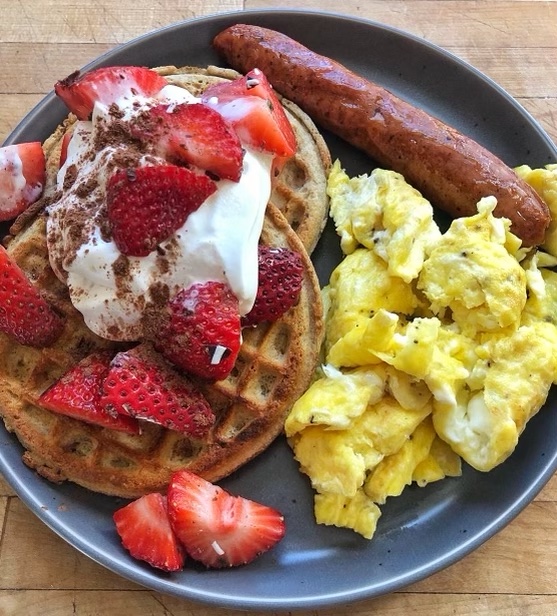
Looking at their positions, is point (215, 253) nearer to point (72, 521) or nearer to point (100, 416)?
point (100, 416)

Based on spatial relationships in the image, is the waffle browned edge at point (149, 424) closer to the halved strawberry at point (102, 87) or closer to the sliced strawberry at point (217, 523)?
the sliced strawberry at point (217, 523)

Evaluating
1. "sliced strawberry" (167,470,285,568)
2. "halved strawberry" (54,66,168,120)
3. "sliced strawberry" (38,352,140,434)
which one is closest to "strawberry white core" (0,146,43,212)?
"halved strawberry" (54,66,168,120)

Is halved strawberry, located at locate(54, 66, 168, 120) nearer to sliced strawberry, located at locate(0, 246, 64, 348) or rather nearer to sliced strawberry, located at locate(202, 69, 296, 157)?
sliced strawberry, located at locate(202, 69, 296, 157)

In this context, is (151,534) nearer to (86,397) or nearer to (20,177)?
(86,397)

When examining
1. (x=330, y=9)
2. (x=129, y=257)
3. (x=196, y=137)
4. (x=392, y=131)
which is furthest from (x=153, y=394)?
(x=330, y=9)

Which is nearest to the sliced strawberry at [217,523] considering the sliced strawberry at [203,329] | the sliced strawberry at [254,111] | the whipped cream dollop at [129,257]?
the sliced strawberry at [203,329]

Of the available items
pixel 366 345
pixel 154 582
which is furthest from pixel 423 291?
pixel 154 582
